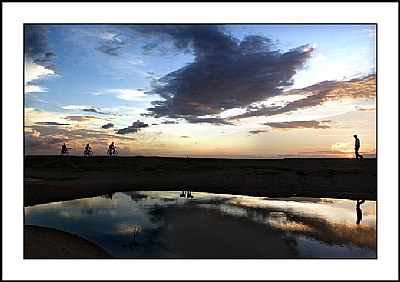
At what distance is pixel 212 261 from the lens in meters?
6.70

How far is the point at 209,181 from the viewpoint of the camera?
2050cm

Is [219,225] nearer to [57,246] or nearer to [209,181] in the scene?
[57,246]

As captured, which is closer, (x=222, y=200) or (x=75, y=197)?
(x=222, y=200)

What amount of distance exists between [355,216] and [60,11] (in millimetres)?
9285

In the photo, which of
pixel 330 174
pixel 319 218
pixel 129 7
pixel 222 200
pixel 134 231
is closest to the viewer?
pixel 129 7

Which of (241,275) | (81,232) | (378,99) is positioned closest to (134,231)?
(81,232)

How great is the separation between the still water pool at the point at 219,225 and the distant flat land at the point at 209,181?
1.99 metres

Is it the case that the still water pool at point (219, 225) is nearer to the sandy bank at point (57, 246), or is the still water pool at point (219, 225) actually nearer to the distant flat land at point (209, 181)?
the sandy bank at point (57, 246)

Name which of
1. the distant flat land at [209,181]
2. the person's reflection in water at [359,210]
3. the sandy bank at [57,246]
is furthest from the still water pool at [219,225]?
the distant flat land at [209,181]

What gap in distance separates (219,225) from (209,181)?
34.8 ft

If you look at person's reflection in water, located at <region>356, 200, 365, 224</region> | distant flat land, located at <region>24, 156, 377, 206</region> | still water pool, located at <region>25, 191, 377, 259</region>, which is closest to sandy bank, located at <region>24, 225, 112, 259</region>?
still water pool, located at <region>25, 191, 377, 259</region>

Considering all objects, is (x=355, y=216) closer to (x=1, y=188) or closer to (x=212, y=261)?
(x=212, y=261)

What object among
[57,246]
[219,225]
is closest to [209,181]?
[219,225]

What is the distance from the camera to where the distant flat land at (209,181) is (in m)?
16.1
